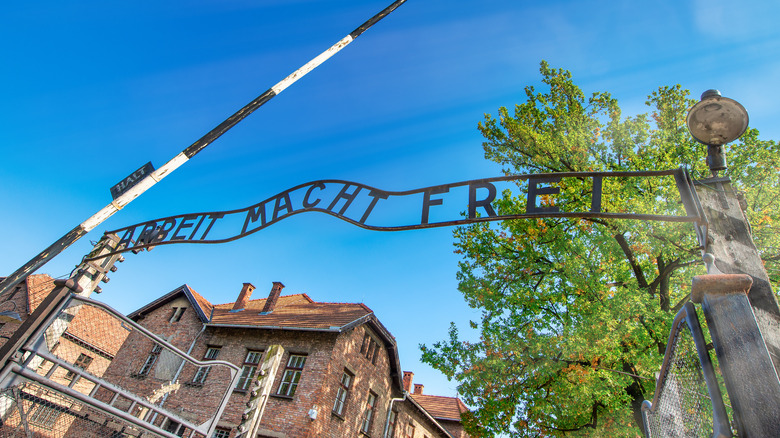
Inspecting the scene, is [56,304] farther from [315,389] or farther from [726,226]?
[315,389]

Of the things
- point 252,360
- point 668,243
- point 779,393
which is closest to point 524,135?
point 668,243

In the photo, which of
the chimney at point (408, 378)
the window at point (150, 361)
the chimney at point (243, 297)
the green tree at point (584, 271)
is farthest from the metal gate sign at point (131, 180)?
the chimney at point (408, 378)

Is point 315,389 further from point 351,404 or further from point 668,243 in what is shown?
point 668,243

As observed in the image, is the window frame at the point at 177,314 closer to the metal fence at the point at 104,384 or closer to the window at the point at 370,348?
the metal fence at the point at 104,384

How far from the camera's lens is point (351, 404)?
17.3 metres

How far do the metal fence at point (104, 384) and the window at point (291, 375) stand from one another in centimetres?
252

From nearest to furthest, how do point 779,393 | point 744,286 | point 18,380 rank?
point 779,393, point 744,286, point 18,380

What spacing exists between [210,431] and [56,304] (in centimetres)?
205

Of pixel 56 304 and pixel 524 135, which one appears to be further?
pixel 524 135

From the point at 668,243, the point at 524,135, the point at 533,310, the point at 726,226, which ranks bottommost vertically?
the point at 726,226

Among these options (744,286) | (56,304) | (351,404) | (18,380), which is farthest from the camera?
(351,404)

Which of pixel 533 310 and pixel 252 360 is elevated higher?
pixel 533 310

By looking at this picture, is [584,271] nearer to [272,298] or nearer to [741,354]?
[741,354]

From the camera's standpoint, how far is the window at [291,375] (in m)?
16.3
